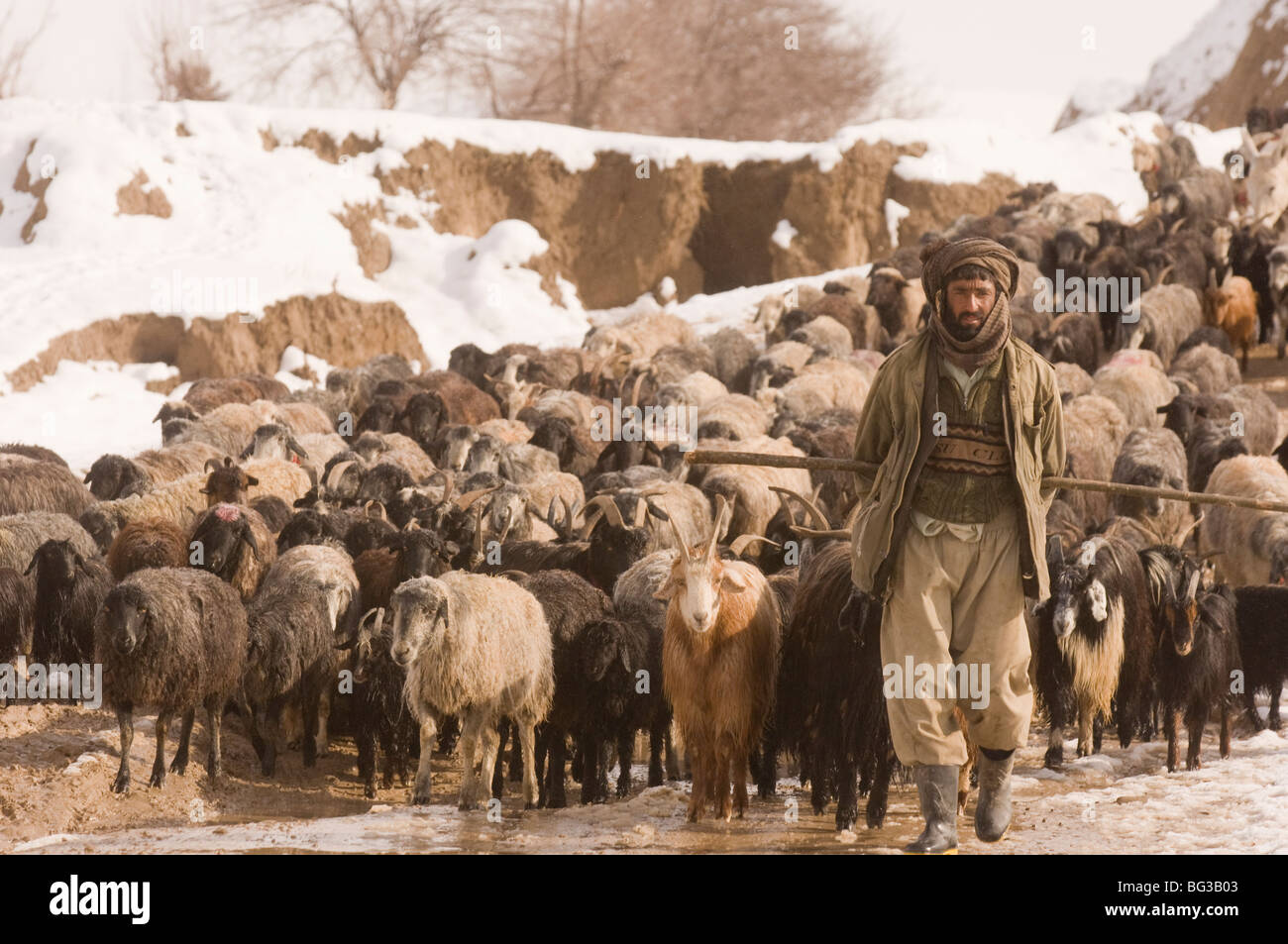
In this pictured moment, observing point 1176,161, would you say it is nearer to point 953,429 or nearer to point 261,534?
point 261,534

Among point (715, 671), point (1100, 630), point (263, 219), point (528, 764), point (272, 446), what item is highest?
point (263, 219)

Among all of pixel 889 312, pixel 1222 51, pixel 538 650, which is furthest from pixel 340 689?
pixel 1222 51

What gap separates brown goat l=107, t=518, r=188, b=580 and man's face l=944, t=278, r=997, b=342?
22.2 ft

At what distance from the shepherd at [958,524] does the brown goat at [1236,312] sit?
16001 millimetres

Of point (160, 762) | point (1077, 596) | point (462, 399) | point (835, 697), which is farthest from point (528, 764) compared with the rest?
point (462, 399)

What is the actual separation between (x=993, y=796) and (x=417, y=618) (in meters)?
3.45

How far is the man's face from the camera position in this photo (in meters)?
5.96

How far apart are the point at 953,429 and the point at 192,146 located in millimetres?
21820

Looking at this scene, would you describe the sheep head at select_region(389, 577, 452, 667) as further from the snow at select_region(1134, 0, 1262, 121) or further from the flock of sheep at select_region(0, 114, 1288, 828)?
the snow at select_region(1134, 0, 1262, 121)

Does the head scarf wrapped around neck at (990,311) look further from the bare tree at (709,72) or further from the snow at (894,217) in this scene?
the bare tree at (709,72)

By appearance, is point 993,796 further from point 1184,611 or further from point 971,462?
point 1184,611

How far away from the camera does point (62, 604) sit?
10.7 meters

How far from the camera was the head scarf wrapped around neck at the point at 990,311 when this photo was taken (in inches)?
236

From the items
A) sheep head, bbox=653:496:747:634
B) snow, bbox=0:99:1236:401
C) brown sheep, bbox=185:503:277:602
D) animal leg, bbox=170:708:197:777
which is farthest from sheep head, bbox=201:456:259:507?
snow, bbox=0:99:1236:401
